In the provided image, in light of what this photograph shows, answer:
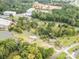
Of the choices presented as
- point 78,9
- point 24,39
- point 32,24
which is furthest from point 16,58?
point 78,9

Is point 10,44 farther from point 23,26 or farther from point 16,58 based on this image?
point 23,26

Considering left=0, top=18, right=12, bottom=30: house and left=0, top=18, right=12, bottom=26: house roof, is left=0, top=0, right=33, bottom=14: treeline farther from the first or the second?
left=0, top=18, right=12, bottom=30: house

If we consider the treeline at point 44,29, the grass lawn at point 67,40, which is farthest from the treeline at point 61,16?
the grass lawn at point 67,40

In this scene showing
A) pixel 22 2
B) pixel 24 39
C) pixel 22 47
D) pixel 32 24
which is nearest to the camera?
pixel 22 47

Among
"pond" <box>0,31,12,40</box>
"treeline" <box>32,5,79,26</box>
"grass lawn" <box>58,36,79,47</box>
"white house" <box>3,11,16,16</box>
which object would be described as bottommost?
"grass lawn" <box>58,36,79,47</box>

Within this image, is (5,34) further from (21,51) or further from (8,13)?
(8,13)

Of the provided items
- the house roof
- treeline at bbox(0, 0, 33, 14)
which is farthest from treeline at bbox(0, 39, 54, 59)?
treeline at bbox(0, 0, 33, 14)

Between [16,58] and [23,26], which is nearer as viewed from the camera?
[16,58]
